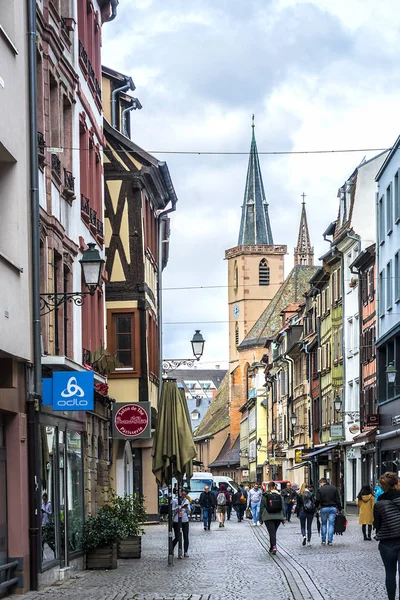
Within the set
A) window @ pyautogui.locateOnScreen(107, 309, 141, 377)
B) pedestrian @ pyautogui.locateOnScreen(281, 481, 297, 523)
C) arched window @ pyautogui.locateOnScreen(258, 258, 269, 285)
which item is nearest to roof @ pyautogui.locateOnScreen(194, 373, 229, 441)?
arched window @ pyautogui.locateOnScreen(258, 258, 269, 285)

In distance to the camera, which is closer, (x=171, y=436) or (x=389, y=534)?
(x=389, y=534)

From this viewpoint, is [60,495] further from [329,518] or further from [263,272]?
[263,272]

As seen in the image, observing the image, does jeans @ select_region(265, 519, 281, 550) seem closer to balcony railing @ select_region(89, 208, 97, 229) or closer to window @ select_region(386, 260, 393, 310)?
balcony railing @ select_region(89, 208, 97, 229)

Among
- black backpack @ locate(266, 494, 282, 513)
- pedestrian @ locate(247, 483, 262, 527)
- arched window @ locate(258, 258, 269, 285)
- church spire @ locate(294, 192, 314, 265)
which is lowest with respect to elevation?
pedestrian @ locate(247, 483, 262, 527)

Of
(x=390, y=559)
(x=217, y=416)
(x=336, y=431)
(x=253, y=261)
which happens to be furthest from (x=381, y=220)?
(x=253, y=261)

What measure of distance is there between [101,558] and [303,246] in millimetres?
168760

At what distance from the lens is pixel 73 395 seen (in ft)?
63.8

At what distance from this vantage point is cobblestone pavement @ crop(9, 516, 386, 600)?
1786 cm

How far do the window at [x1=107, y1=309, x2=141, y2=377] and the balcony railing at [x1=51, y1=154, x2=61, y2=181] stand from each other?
60.1ft

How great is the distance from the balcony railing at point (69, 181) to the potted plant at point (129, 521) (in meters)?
5.75

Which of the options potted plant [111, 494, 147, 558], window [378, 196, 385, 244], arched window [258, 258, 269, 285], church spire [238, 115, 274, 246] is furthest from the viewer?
arched window [258, 258, 269, 285]

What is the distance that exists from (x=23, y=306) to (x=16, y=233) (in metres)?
1.09

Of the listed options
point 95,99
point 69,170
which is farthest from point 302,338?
point 69,170

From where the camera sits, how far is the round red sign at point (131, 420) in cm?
3130
